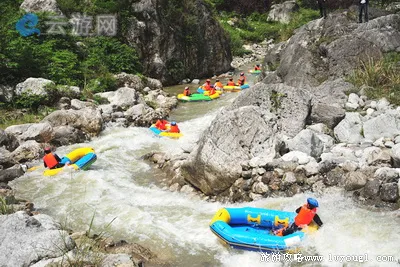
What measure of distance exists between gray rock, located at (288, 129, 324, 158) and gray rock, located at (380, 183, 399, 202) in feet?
5.25

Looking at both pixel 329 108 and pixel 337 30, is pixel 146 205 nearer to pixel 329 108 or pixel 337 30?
pixel 329 108

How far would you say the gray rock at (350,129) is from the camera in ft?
27.5

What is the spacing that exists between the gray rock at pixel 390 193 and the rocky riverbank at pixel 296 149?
15 millimetres

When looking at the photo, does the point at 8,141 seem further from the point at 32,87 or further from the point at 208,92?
the point at 208,92

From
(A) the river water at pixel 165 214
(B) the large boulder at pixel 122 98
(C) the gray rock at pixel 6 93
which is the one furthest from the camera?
(B) the large boulder at pixel 122 98

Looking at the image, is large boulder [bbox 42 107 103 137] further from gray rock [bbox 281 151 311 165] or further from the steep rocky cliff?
the steep rocky cliff

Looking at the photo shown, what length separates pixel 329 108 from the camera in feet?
30.6

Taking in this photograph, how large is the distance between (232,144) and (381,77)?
17.5 ft

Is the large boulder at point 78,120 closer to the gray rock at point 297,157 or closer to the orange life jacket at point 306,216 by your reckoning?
the gray rock at point 297,157

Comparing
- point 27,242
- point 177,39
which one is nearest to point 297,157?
point 27,242

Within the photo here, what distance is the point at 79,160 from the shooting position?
375 inches

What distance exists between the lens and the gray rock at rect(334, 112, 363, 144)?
8382mm

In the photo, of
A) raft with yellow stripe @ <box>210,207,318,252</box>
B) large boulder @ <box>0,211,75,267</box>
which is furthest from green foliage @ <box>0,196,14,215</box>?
raft with yellow stripe @ <box>210,207,318,252</box>

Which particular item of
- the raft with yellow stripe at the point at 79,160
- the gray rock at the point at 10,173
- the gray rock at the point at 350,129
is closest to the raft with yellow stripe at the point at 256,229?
the gray rock at the point at 350,129
